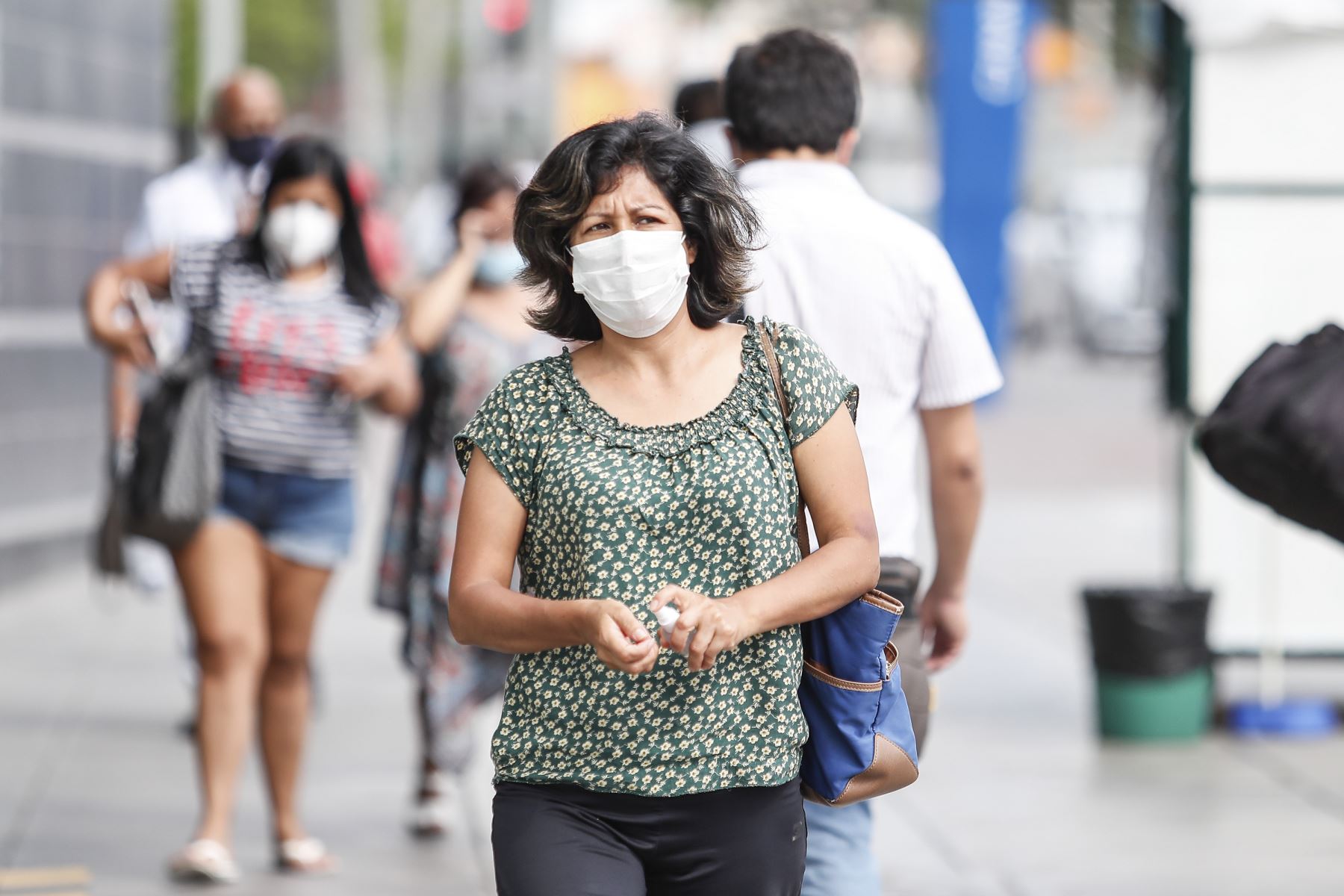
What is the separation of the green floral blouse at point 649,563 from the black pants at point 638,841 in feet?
0.13

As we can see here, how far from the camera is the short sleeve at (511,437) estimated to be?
3090mm

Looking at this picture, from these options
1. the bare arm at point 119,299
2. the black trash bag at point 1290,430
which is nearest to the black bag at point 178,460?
the bare arm at point 119,299

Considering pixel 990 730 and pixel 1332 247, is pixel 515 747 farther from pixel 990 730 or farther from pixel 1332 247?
pixel 1332 247

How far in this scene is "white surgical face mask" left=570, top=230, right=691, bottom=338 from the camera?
3102mm

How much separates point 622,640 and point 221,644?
2.99 metres

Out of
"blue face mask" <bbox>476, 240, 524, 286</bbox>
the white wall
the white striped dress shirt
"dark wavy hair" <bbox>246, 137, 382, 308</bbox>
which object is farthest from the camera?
the white wall

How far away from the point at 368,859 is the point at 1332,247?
13.7 feet

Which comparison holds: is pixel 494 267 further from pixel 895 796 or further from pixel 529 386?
pixel 529 386

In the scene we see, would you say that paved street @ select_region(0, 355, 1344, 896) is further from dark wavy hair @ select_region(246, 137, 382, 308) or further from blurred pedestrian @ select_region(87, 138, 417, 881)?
dark wavy hair @ select_region(246, 137, 382, 308)

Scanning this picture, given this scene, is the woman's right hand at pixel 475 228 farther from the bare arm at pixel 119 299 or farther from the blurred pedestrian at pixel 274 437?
the bare arm at pixel 119 299

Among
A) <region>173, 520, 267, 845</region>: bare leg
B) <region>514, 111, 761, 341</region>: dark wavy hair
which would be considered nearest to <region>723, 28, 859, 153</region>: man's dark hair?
<region>514, 111, 761, 341</region>: dark wavy hair

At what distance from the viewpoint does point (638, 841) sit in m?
3.07

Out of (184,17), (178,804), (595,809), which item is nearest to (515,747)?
(595,809)

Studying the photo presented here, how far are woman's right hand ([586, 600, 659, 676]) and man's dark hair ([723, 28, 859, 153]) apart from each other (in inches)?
57.8
